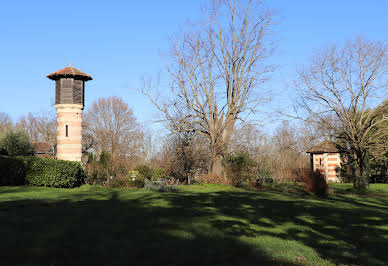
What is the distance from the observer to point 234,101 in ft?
94.6

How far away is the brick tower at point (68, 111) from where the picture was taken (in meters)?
34.4

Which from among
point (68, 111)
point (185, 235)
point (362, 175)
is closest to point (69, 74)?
point (68, 111)

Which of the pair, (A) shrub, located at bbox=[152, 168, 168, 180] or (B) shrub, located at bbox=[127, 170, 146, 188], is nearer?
(B) shrub, located at bbox=[127, 170, 146, 188]

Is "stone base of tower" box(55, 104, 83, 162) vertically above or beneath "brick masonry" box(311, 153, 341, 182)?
above

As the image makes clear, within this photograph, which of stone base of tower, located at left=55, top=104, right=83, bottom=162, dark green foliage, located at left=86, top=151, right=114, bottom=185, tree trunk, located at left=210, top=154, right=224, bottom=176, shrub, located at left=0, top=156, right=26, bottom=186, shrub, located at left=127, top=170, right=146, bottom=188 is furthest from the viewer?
stone base of tower, located at left=55, top=104, right=83, bottom=162

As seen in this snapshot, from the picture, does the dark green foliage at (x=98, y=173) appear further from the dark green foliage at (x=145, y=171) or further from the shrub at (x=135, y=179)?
the dark green foliage at (x=145, y=171)

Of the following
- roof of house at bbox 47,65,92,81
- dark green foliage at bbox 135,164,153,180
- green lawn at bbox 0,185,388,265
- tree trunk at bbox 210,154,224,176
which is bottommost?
green lawn at bbox 0,185,388,265

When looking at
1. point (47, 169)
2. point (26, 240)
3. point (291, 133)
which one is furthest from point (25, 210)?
point (291, 133)

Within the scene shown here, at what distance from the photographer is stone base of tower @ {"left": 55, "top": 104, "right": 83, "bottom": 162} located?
113 ft

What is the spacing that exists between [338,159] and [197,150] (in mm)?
18386

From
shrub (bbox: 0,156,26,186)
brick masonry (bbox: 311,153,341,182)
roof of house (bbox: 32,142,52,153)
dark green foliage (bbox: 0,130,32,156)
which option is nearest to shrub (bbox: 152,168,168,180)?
shrub (bbox: 0,156,26,186)

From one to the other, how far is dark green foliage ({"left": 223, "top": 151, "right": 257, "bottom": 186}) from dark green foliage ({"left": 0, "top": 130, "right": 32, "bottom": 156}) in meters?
21.1

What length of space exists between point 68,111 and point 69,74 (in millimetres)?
3519

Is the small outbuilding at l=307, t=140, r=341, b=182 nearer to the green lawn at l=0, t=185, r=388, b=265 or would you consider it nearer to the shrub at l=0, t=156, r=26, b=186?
the green lawn at l=0, t=185, r=388, b=265
